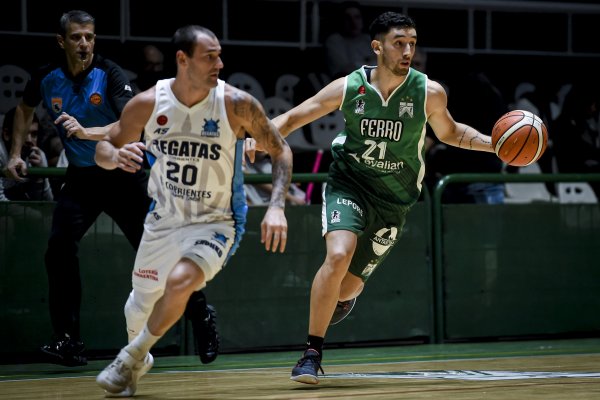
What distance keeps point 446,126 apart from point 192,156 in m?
2.21

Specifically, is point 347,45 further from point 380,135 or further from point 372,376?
point 372,376

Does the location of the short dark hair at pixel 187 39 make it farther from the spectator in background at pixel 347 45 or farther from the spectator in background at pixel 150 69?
the spectator in background at pixel 347 45

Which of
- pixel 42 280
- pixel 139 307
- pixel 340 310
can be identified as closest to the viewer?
pixel 139 307

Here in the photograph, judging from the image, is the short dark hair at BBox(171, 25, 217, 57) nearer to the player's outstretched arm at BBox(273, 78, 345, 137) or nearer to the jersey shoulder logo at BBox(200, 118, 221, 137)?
the jersey shoulder logo at BBox(200, 118, 221, 137)

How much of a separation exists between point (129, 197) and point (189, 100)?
2.29 m

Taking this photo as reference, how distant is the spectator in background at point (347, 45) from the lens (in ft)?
39.1

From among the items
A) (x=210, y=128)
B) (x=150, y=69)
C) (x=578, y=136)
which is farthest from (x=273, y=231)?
(x=578, y=136)

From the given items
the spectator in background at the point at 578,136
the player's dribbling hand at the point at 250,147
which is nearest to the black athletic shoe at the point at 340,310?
the player's dribbling hand at the point at 250,147

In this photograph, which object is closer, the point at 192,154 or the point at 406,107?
the point at 192,154

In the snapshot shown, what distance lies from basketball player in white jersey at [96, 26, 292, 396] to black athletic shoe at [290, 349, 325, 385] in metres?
0.97

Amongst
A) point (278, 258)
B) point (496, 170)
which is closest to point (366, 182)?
point (278, 258)

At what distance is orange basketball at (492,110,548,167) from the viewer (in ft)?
24.9

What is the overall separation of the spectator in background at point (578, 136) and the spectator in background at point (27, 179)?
20.1 ft

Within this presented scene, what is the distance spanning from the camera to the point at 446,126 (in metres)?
7.90
